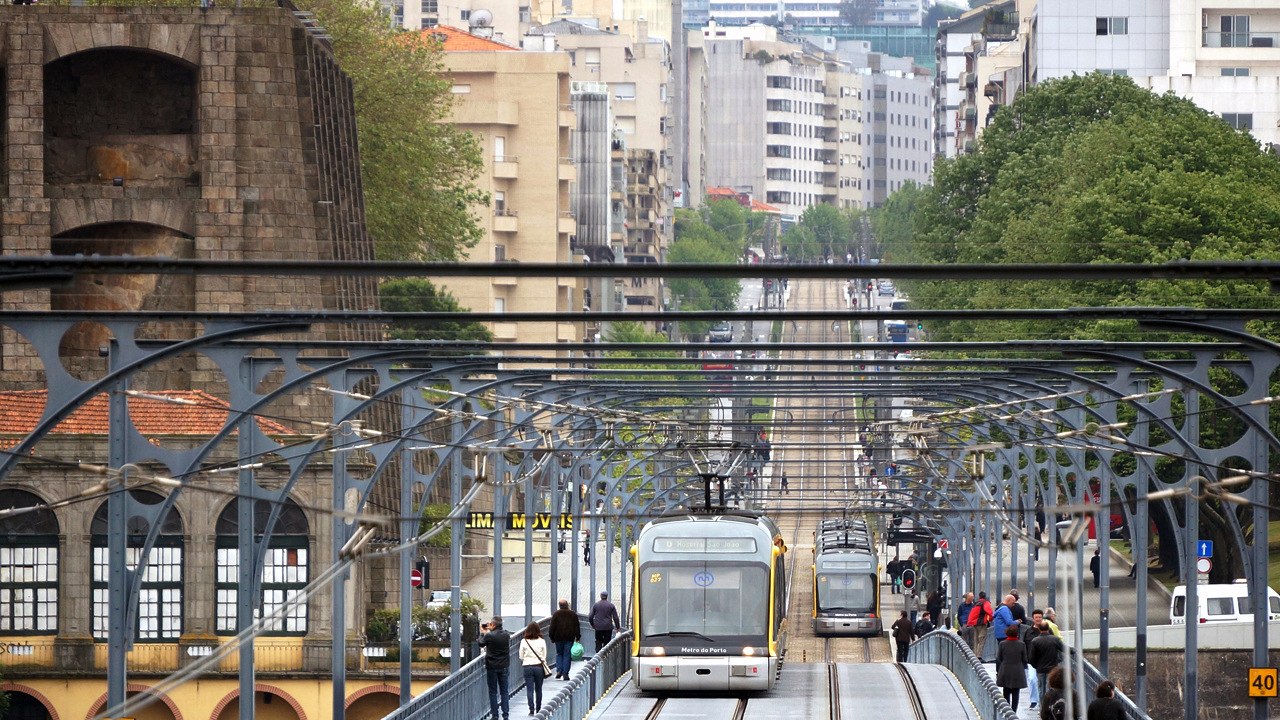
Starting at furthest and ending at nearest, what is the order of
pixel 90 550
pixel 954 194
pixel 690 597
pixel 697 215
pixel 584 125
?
1. pixel 697 215
2. pixel 584 125
3. pixel 954 194
4. pixel 90 550
5. pixel 690 597

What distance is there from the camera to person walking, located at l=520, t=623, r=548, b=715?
103 ft

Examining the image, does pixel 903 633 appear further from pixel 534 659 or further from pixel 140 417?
Answer: pixel 534 659

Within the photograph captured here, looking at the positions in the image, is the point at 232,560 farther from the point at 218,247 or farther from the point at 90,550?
the point at 218,247

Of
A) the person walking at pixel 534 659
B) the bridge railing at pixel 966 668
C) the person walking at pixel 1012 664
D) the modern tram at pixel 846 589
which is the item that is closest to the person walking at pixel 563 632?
the person walking at pixel 534 659

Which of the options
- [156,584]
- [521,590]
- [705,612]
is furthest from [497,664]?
[521,590]

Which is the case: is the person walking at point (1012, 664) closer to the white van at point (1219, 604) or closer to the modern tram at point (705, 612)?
the modern tram at point (705, 612)

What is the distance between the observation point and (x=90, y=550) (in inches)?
2111

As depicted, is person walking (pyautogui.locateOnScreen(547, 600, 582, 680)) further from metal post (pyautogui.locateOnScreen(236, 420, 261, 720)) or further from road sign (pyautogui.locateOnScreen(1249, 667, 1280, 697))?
road sign (pyautogui.locateOnScreen(1249, 667, 1280, 697))

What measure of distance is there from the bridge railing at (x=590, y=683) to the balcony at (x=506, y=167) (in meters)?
67.5

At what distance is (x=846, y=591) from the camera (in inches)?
2884

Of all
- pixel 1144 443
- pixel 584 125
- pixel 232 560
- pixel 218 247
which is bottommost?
pixel 232 560

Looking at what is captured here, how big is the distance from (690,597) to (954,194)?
53.2m

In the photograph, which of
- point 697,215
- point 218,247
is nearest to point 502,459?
point 218,247

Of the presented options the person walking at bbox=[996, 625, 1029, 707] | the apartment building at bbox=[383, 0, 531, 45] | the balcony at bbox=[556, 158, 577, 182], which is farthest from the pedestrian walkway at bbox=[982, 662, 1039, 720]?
the apartment building at bbox=[383, 0, 531, 45]
